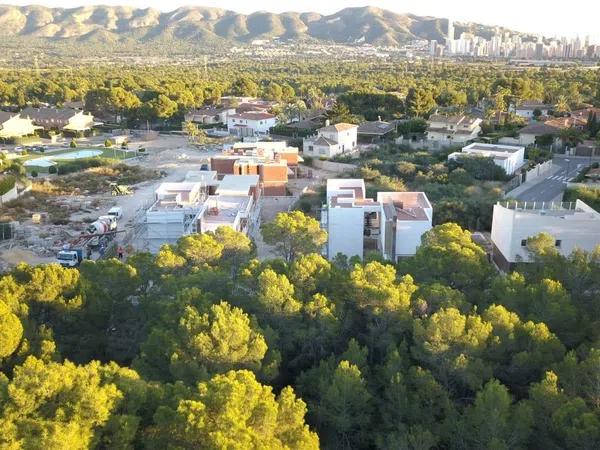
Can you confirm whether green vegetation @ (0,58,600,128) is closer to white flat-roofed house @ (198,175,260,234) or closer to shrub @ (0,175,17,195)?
white flat-roofed house @ (198,175,260,234)

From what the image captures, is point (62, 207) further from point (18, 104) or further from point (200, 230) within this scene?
point (18, 104)

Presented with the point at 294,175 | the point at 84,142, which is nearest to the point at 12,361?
the point at 294,175

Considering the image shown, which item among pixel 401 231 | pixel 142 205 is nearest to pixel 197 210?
pixel 401 231

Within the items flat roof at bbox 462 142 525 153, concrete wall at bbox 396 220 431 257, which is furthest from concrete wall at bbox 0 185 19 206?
flat roof at bbox 462 142 525 153

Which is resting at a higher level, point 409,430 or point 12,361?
point 12,361

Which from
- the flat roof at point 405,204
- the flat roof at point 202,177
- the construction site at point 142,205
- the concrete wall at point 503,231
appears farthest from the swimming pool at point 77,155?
the concrete wall at point 503,231
